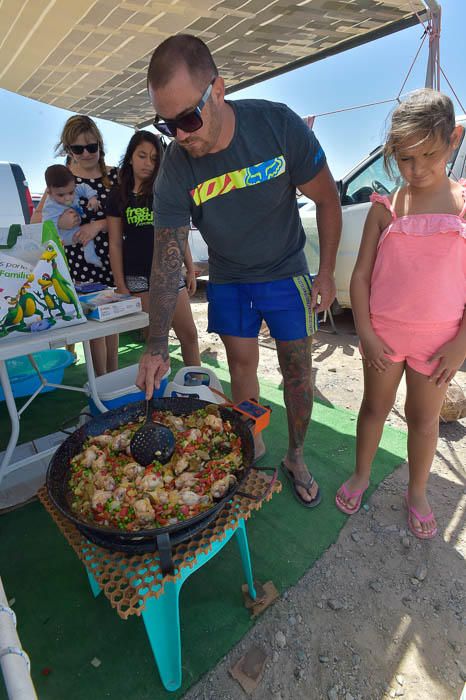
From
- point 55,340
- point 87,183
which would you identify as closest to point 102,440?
point 55,340

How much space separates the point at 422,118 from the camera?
1.38 meters

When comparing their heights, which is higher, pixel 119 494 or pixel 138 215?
pixel 138 215

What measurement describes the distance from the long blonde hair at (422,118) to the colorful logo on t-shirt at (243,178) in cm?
47

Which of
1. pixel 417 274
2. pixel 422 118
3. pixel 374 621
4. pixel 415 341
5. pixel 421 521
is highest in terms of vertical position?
pixel 422 118

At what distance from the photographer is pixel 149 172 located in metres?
2.63

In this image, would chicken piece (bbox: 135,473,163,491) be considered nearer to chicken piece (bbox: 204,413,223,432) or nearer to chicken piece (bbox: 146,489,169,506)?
chicken piece (bbox: 146,489,169,506)

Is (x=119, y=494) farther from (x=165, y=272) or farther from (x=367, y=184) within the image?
(x=367, y=184)

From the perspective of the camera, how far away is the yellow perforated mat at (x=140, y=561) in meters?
1.08

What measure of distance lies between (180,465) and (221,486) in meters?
0.20

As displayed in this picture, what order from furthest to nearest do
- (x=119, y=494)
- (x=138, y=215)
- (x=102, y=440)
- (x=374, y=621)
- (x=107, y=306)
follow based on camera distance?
(x=138, y=215), (x=107, y=306), (x=374, y=621), (x=102, y=440), (x=119, y=494)

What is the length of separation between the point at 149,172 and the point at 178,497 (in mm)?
2232

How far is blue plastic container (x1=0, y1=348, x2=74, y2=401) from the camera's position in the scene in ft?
10.1

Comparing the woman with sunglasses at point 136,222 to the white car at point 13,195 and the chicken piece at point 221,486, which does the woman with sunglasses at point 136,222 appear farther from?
the white car at point 13,195

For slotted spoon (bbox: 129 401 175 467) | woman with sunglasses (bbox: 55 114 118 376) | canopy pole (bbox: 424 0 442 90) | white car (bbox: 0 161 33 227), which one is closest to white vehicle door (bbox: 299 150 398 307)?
canopy pole (bbox: 424 0 442 90)
